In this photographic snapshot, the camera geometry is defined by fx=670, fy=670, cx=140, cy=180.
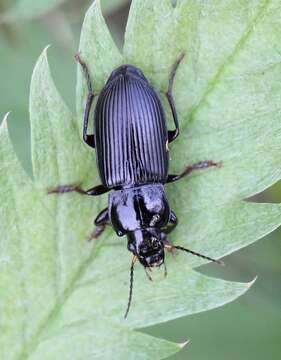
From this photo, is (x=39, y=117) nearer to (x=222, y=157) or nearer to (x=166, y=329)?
(x=222, y=157)

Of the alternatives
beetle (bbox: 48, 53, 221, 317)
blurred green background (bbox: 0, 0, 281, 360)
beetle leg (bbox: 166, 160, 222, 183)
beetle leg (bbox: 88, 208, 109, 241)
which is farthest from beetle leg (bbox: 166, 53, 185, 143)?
blurred green background (bbox: 0, 0, 281, 360)

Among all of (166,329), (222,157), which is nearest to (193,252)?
(222,157)

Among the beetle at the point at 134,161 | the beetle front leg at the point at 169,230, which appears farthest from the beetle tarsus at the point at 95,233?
the beetle front leg at the point at 169,230

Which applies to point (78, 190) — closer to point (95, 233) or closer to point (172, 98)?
point (95, 233)

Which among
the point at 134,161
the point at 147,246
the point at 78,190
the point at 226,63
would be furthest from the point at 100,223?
the point at 226,63

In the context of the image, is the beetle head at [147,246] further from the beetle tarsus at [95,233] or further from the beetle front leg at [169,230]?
the beetle tarsus at [95,233]

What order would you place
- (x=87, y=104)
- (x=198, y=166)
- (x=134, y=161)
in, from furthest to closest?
(x=134, y=161) → (x=87, y=104) → (x=198, y=166)
